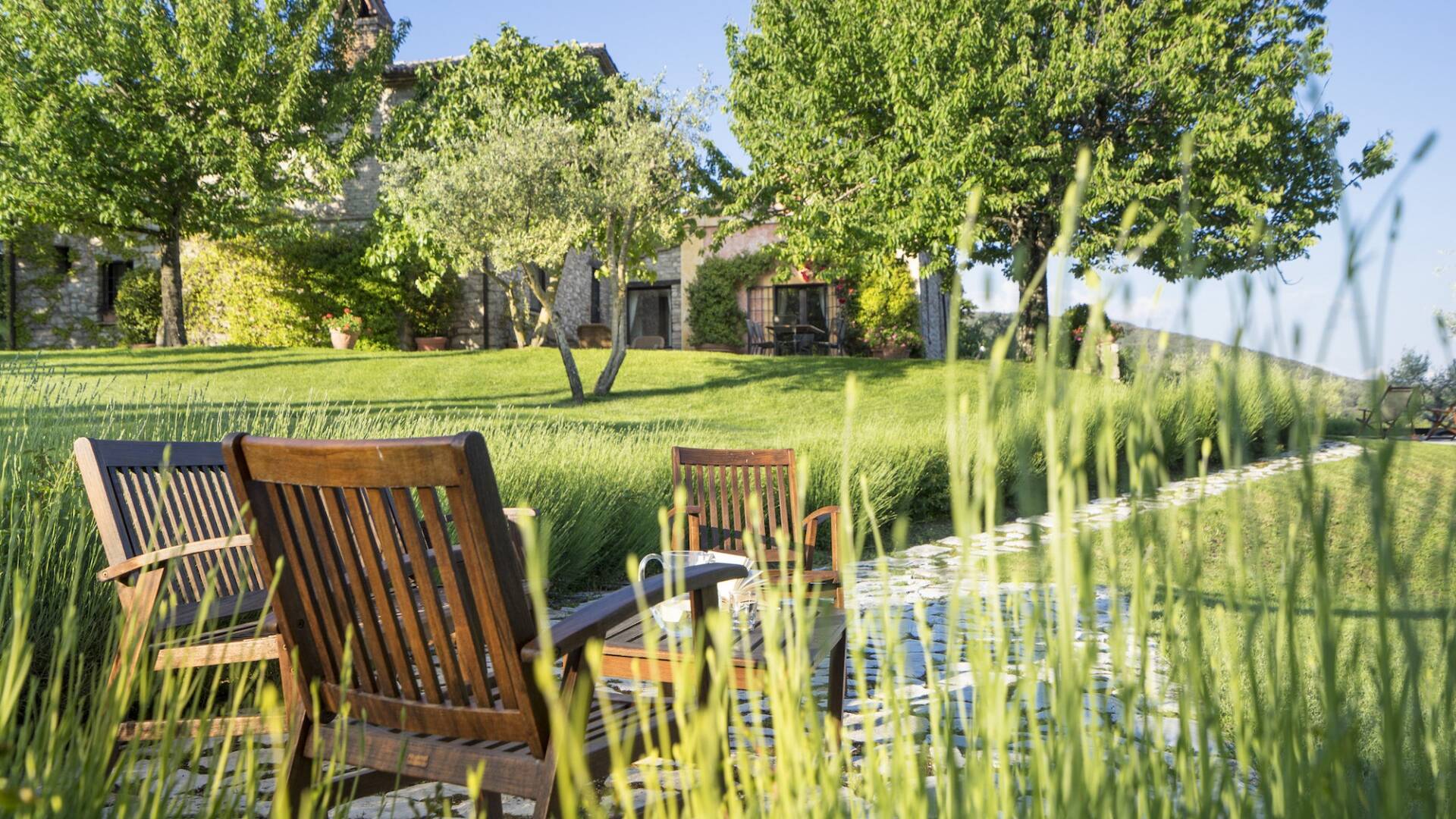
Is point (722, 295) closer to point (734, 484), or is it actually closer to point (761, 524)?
point (734, 484)

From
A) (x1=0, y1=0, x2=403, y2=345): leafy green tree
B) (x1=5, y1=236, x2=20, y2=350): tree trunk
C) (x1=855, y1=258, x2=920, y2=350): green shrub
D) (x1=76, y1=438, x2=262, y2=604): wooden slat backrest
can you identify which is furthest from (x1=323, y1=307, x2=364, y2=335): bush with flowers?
(x1=76, y1=438, x2=262, y2=604): wooden slat backrest

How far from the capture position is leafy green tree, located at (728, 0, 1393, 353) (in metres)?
14.4

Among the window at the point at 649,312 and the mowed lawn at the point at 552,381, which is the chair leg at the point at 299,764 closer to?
the mowed lawn at the point at 552,381

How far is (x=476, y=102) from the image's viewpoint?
1836 cm

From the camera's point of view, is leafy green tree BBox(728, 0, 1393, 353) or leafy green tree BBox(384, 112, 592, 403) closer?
leafy green tree BBox(384, 112, 592, 403)

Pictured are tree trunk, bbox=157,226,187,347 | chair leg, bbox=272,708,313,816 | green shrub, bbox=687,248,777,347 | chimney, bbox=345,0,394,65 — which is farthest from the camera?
green shrub, bbox=687,248,777,347

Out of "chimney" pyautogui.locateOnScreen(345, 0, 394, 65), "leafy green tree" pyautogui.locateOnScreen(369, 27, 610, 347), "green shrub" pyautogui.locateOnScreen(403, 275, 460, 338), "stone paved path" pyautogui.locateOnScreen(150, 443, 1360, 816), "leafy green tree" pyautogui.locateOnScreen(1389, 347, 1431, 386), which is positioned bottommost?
"stone paved path" pyautogui.locateOnScreen(150, 443, 1360, 816)

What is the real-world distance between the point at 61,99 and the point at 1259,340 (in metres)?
20.7

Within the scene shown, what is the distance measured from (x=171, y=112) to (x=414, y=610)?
19.0 m

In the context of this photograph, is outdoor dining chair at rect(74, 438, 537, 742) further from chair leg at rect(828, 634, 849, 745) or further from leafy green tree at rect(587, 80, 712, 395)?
leafy green tree at rect(587, 80, 712, 395)

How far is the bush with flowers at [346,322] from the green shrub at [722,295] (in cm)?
831

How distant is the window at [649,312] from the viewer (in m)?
28.0

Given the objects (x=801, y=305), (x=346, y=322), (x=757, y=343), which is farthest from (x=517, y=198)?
(x=801, y=305)

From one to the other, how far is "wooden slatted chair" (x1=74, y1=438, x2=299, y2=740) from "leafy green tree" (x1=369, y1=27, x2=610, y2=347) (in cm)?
1478
